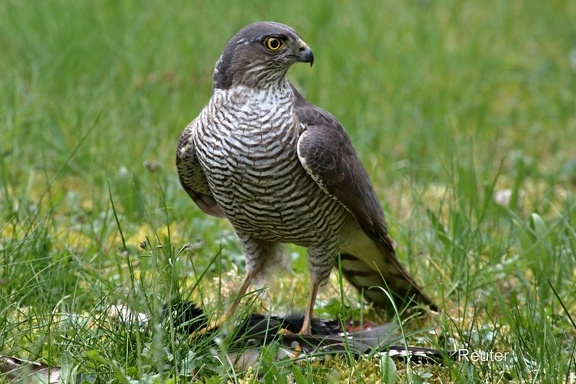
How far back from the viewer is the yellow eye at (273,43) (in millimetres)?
4203

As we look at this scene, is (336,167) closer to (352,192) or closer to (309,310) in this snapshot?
(352,192)

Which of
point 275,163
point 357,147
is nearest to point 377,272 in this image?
point 275,163

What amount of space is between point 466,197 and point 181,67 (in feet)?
9.87

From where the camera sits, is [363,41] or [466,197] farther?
[363,41]

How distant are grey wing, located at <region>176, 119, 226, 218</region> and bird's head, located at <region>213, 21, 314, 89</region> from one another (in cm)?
29

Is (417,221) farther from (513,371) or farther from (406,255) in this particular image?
(513,371)

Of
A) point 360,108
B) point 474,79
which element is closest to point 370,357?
point 360,108

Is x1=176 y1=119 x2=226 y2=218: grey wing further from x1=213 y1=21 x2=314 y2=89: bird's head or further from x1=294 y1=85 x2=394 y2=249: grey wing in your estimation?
x1=294 y1=85 x2=394 y2=249: grey wing

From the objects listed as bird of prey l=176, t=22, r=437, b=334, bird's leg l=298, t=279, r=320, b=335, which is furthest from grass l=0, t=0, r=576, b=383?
bird of prey l=176, t=22, r=437, b=334

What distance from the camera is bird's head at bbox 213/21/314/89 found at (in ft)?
13.8

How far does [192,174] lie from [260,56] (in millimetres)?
693

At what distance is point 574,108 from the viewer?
25.2 ft

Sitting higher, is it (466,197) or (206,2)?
(206,2)

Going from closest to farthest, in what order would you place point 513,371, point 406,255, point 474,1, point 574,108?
point 513,371, point 406,255, point 574,108, point 474,1
